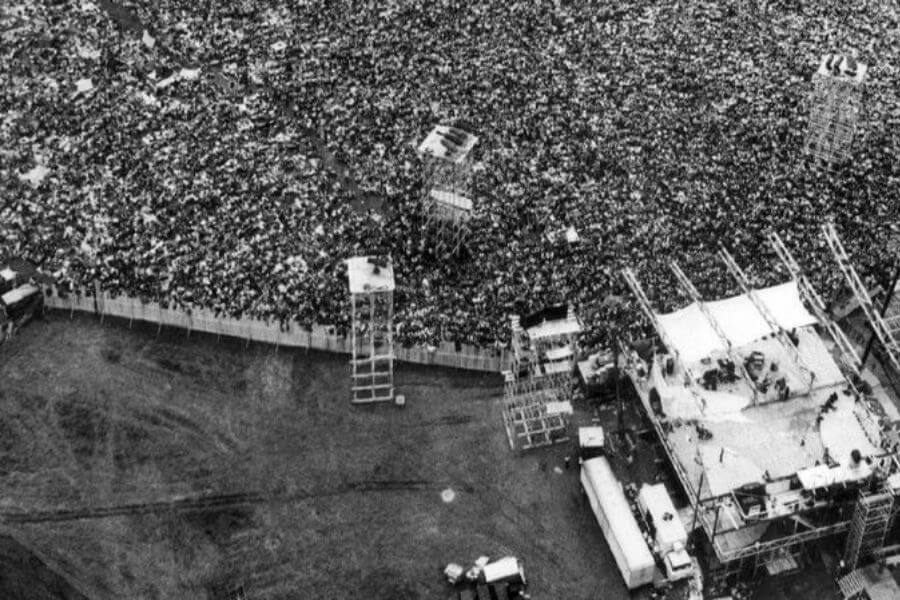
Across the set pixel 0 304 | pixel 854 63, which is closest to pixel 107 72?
pixel 0 304

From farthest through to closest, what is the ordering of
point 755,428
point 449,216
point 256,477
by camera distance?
point 449,216 < point 755,428 < point 256,477

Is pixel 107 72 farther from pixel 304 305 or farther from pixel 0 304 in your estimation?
pixel 304 305

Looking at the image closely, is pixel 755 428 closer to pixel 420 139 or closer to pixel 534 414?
pixel 534 414

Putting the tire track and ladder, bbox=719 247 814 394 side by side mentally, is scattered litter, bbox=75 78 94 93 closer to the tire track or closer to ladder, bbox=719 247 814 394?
the tire track

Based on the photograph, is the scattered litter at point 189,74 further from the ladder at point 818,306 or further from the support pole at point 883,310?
the support pole at point 883,310

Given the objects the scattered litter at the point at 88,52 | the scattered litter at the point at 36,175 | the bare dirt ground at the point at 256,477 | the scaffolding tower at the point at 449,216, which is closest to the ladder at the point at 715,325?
the bare dirt ground at the point at 256,477

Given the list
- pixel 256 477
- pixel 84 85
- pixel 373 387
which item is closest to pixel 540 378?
pixel 373 387

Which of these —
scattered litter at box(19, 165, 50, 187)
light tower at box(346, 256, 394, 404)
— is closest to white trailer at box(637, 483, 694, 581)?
light tower at box(346, 256, 394, 404)
